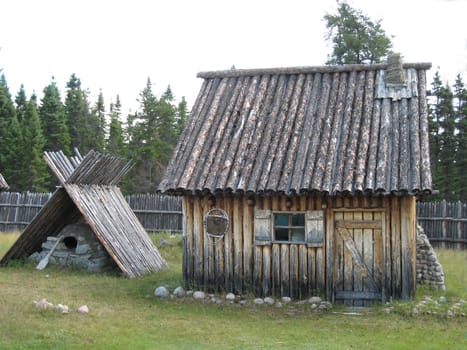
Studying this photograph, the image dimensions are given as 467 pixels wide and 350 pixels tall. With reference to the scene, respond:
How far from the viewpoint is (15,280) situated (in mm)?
14797

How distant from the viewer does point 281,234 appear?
12.9 metres

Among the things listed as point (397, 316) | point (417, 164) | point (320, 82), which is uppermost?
point (320, 82)

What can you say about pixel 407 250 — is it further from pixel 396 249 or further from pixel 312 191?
pixel 312 191

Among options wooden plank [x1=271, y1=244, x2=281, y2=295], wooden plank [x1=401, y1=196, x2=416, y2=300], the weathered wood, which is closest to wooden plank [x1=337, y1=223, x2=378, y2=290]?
wooden plank [x1=401, y1=196, x2=416, y2=300]

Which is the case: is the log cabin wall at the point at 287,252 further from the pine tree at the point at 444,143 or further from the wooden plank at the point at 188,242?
the pine tree at the point at 444,143

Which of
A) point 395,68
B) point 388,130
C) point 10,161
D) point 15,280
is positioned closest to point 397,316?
point 388,130

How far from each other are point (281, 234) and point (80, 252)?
6.64 meters

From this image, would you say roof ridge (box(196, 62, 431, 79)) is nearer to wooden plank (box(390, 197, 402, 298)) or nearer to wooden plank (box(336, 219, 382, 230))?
wooden plank (box(390, 197, 402, 298))

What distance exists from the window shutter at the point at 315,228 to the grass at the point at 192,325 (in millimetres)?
1336

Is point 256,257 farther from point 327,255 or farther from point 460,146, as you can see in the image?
point 460,146

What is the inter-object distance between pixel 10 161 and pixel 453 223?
1162 inches

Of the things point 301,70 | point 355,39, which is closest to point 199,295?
point 301,70

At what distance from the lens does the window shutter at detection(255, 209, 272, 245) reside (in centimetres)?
1280

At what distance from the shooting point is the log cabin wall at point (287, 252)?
12.2 metres
